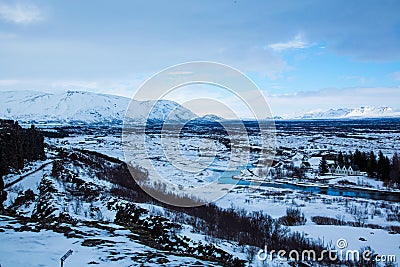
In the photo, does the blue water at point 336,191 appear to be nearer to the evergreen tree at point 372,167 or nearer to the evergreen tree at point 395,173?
the evergreen tree at point 395,173

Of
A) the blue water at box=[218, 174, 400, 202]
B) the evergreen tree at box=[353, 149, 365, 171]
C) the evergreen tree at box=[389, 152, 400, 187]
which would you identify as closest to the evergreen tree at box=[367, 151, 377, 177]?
the evergreen tree at box=[389, 152, 400, 187]

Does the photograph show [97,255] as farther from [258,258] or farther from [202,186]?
[202,186]

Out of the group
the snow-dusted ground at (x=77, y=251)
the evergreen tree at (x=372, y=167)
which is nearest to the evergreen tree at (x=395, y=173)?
the evergreen tree at (x=372, y=167)

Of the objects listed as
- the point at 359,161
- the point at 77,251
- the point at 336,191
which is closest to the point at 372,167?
the point at 359,161

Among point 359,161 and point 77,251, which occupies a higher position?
point 77,251

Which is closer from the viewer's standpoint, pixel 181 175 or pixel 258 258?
pixel 258 258

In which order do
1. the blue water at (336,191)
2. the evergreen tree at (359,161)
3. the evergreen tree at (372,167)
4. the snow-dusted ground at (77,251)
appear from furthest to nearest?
the evergreen tree at (359,161), the evergreen tree at (372,167), the blue water at (336,191), the snow-dusted ground at (77,251)

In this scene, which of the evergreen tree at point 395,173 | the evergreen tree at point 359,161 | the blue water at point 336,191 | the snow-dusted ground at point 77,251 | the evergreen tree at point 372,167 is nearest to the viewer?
the snow-dusted ground at point 77,251

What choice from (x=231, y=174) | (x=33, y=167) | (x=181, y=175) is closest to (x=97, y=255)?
(x=33, y=167)

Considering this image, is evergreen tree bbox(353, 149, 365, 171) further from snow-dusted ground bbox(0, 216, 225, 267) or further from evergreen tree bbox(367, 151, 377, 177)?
snow-dusted ground bbox(0, 216, 225, 267)

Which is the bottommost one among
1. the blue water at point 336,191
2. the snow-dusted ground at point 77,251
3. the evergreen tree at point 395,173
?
the blue water at point 336,191

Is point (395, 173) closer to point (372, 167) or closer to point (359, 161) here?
point (372, 167)
